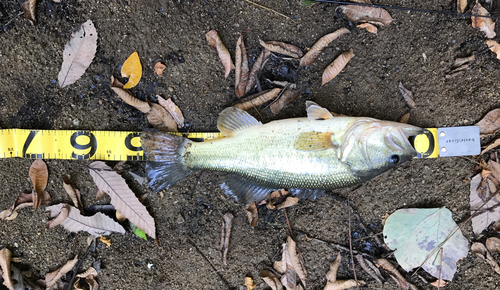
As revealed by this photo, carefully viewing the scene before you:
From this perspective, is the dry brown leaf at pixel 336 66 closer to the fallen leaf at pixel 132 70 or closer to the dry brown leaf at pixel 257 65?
the dry brown leaf at pixel 257 65

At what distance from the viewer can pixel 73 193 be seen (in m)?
2.91

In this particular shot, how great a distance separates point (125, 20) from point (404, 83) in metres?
3.11

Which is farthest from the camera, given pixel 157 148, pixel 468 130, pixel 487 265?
pixel 487 265

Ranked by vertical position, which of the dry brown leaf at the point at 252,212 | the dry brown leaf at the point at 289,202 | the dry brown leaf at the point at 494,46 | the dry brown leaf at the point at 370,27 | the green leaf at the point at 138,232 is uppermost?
the dry brown leaf at the point at 370,27

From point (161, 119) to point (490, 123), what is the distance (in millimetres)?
3612

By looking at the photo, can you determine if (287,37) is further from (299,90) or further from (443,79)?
(443,79)

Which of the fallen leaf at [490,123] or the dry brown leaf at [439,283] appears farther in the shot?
the dry brown leaf at [439,283]

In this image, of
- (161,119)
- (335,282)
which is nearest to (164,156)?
(161,119)

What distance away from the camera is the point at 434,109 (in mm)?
2887

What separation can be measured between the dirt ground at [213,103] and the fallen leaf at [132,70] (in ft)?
0.21

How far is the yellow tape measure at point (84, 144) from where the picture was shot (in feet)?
9.16

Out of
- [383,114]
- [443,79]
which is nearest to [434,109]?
[443,79]

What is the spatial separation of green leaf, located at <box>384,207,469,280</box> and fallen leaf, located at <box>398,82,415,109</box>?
1.19 metres

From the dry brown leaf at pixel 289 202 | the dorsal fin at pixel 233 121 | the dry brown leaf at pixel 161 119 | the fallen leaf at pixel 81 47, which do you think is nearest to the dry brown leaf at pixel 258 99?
the dorsal fin at pixel 233 121
